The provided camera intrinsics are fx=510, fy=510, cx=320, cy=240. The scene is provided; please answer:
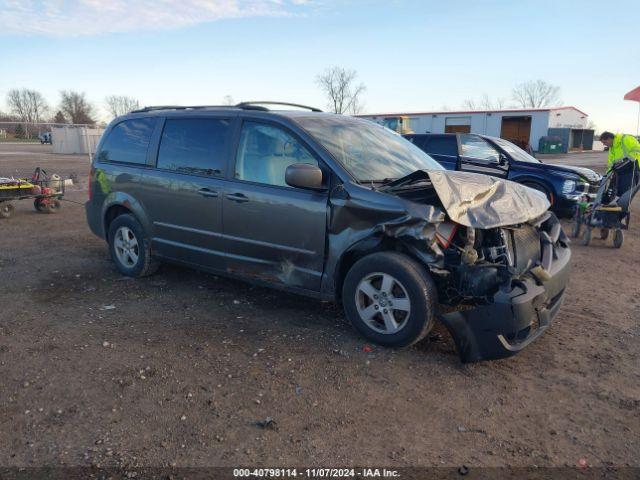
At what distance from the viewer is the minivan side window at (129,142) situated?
5.52 meters

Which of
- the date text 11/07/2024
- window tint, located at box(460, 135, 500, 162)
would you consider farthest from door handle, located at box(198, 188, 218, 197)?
window tint, located at box(460, 135, 500, 162)

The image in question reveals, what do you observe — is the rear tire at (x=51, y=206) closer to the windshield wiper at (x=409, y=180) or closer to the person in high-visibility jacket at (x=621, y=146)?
the windshield wiper at (x=409, y=180)

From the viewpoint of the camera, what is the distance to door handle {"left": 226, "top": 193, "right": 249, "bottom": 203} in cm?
454

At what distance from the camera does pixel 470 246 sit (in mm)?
3695

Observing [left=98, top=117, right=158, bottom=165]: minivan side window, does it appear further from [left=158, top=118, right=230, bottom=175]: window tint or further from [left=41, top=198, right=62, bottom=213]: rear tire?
[left=41, top=198, right=62, bottom=213]: rear tire

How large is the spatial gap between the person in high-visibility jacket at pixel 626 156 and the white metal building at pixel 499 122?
3112 centimetres

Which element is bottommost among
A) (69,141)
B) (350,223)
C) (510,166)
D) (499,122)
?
(350,223)

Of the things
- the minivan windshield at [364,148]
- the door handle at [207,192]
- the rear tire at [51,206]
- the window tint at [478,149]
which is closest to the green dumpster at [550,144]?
the window tint at [478,149]

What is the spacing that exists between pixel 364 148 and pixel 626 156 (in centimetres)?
592

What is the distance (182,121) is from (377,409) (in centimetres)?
350

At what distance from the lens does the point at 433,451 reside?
2.78 metres

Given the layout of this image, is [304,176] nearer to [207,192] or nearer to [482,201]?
[207,192]

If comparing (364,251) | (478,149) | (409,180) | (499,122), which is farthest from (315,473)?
(499,122)

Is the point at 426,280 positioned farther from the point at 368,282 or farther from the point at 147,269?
the point at 147,269
